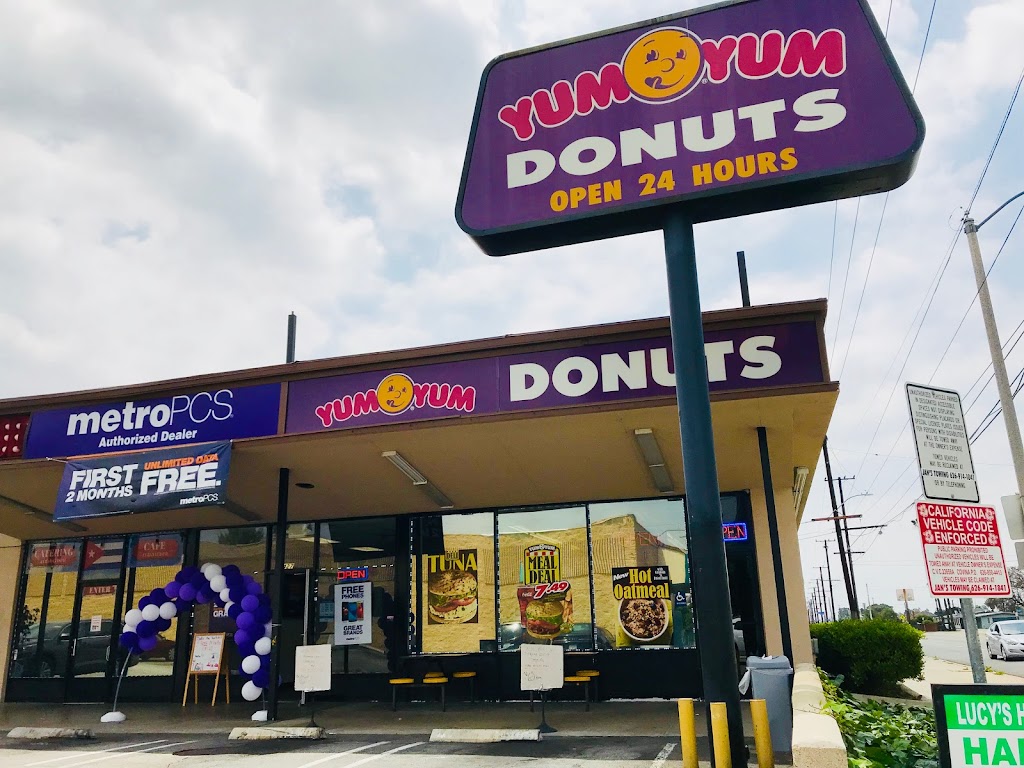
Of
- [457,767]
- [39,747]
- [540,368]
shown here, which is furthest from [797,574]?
[39,747]

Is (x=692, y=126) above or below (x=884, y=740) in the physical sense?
above

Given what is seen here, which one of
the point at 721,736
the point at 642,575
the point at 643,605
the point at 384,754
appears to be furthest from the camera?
the point at 642,575

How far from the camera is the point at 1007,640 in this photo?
99.5 ft

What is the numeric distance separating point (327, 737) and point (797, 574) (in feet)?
Answer: 26.2

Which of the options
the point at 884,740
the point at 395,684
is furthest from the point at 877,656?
the point at 395,684

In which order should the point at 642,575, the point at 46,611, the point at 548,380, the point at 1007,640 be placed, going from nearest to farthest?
the point at 548,380, the point at 642,575, the point at 46,611, the point at 1007,640

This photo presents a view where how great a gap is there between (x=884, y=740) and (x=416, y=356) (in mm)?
7139

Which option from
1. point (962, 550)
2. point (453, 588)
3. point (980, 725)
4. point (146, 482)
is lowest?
point (980, 725)

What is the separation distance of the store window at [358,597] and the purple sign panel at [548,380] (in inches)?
193

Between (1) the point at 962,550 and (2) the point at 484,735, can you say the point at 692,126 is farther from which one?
(2) the point at 484,735

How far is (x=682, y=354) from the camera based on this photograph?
7.52m

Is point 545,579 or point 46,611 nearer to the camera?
point 545,579

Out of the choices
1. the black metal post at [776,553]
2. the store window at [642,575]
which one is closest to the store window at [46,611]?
the store window at [642,575]

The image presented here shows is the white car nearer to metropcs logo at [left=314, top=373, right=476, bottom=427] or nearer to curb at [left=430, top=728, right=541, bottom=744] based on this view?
curb at [left=430, top=728, right=541, bottom=744]
